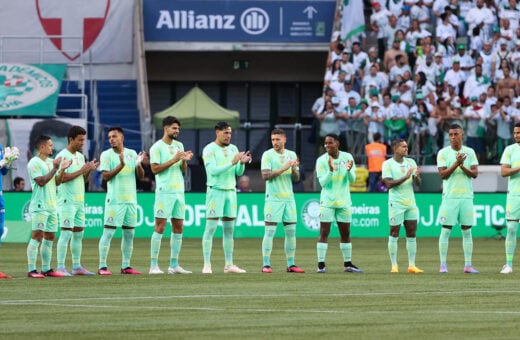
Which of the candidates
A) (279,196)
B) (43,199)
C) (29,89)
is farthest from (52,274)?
(29,89)

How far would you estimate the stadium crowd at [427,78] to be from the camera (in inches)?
1576

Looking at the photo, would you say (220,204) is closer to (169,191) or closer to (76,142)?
(169,191)

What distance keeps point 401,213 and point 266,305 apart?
7660 mm

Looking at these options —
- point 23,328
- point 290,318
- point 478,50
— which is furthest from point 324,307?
point 478,50

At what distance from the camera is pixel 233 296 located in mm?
18594

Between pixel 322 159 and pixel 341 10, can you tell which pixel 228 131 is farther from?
pixel 341 10

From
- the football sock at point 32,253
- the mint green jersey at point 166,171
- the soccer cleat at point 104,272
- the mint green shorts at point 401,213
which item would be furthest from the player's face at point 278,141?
the football sock at point 32,253

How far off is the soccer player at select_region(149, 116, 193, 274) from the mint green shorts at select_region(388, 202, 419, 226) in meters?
3.90

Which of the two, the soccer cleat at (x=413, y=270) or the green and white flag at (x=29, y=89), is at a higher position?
the green and white flag at (x=29, y=89)

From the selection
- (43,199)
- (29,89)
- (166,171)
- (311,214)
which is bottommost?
(311,214)

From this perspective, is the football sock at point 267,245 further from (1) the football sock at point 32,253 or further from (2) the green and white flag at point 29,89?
(2) the green and white flag at point 29,89

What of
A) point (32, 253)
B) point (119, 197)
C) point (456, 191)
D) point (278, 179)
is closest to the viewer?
Answer: point (32, 253)

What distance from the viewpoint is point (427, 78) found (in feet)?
141

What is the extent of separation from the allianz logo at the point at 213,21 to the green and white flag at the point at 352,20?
165 inches
